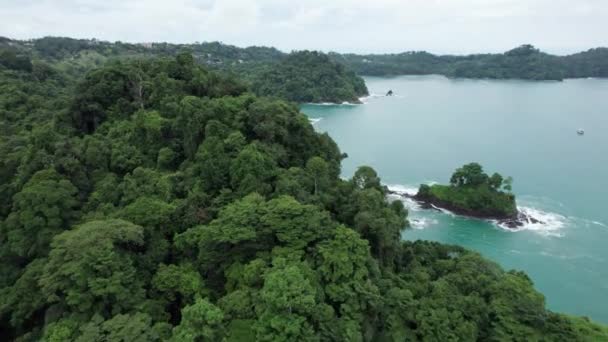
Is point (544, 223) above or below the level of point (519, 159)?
below

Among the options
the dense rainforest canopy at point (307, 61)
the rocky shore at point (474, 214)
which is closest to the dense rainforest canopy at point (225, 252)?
the rocky shore at point (474, 214)

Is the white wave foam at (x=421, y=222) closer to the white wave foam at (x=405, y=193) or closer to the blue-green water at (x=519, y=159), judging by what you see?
the blue-green water at (x=519, y=159)

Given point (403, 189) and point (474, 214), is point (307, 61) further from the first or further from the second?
point (474, 214)

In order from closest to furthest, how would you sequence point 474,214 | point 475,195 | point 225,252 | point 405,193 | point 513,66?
1. point 225,252
2. point 474,214
3. point 475,195
4. point 405,193
5. point 513,66

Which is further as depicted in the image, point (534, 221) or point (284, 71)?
point (284, 71)

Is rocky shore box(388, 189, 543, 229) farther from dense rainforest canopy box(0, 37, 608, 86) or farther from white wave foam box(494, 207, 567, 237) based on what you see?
dense rainforest canopy box(0, 37, 608, 86)

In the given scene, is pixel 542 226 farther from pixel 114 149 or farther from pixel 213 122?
pixel 114 149

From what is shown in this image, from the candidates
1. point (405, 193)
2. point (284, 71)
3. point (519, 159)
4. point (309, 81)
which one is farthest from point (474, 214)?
point (284, 71)
